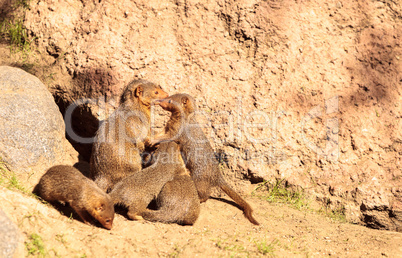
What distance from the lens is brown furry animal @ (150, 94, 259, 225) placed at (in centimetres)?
562

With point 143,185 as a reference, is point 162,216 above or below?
below

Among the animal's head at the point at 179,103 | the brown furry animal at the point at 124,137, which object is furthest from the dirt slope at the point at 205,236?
the animal's head at the point at 179,103

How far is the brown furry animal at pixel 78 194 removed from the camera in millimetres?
4590

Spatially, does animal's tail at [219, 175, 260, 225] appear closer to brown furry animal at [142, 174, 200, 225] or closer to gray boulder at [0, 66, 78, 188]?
brown furry animal at [142, 174, 200, 225]

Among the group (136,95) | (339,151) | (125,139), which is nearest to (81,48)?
(136,95)

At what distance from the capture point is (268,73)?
6324mm

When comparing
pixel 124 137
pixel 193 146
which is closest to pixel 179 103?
pixel 193 146

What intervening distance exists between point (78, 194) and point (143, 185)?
0.77 m

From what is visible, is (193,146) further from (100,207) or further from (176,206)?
(100,207)

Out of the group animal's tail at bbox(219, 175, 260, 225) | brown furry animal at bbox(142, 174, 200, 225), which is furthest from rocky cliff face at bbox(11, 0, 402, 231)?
brown furry animal at bbox(142, 174, 200, 225)

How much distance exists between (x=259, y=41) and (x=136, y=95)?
84.2 inches

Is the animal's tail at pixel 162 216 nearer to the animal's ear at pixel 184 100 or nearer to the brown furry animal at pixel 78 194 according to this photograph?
the brown furry animal at pixel 78 194

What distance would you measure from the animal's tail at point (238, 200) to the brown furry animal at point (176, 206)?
0.66 m

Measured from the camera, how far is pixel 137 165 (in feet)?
18.0
